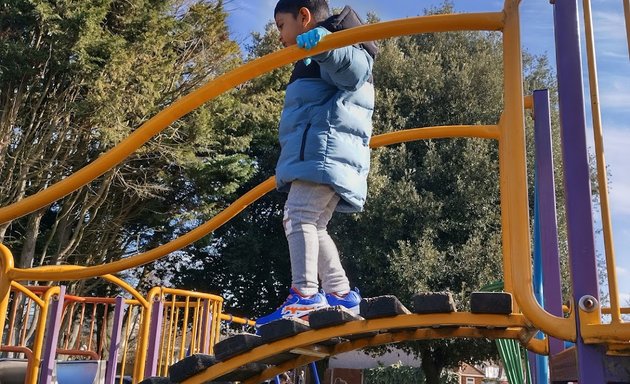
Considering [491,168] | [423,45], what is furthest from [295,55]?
[423,45]

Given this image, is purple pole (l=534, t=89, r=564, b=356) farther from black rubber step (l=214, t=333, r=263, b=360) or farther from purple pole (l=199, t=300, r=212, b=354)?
purple pole (l=199, t=300, r=212, b=354)

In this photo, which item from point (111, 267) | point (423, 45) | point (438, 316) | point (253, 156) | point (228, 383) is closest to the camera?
point (438, 316)

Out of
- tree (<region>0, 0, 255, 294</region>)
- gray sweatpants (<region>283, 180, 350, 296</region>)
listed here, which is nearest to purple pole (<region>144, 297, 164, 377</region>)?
gray sweatpants (<region>283, 180, 350, 296</region>)

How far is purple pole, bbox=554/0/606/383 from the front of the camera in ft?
4.63

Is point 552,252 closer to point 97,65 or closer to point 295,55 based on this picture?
point 295,55

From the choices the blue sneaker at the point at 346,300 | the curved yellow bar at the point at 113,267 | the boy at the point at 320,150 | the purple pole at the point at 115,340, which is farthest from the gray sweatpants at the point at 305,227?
the purple pole at the point at 115,340

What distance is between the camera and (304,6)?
8.44ft

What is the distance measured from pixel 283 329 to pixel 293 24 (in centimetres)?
127

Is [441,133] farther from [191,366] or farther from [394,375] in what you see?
[394,375]

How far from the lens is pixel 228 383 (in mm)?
2252

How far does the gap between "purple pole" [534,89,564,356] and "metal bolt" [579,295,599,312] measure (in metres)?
0.61

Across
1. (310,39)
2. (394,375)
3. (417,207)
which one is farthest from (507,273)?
(394,375)

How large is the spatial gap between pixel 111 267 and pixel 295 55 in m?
1.15

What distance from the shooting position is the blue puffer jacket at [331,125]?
238 cm
